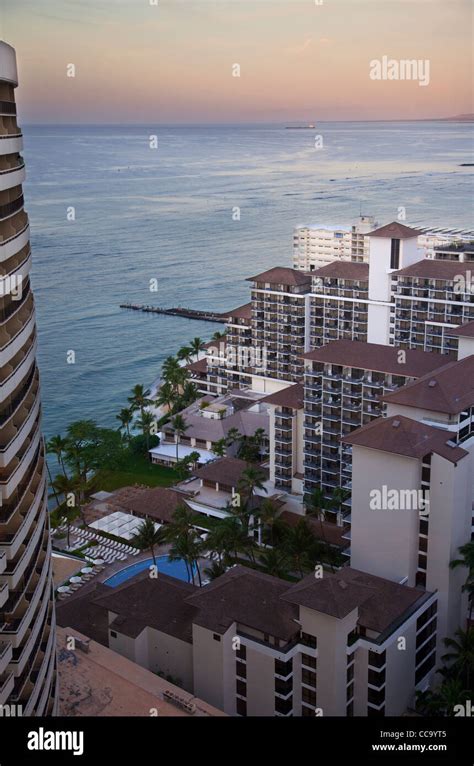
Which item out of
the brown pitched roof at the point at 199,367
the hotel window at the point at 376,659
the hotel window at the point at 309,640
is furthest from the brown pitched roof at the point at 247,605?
the brown pitched roof at the point at 199,367

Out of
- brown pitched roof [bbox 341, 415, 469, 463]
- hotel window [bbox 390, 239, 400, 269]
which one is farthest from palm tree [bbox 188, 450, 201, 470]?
brown pitched roof [bbox 341, 415, 469, 463]

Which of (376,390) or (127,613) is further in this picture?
A: (376,390)

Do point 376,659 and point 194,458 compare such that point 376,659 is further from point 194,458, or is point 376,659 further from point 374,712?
point 194,458

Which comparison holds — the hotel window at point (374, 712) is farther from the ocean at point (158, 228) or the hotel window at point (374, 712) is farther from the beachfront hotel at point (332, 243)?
the beachfront hotel at point (332, 243)

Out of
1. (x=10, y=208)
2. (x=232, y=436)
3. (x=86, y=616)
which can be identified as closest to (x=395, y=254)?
(x=232, y=436)
